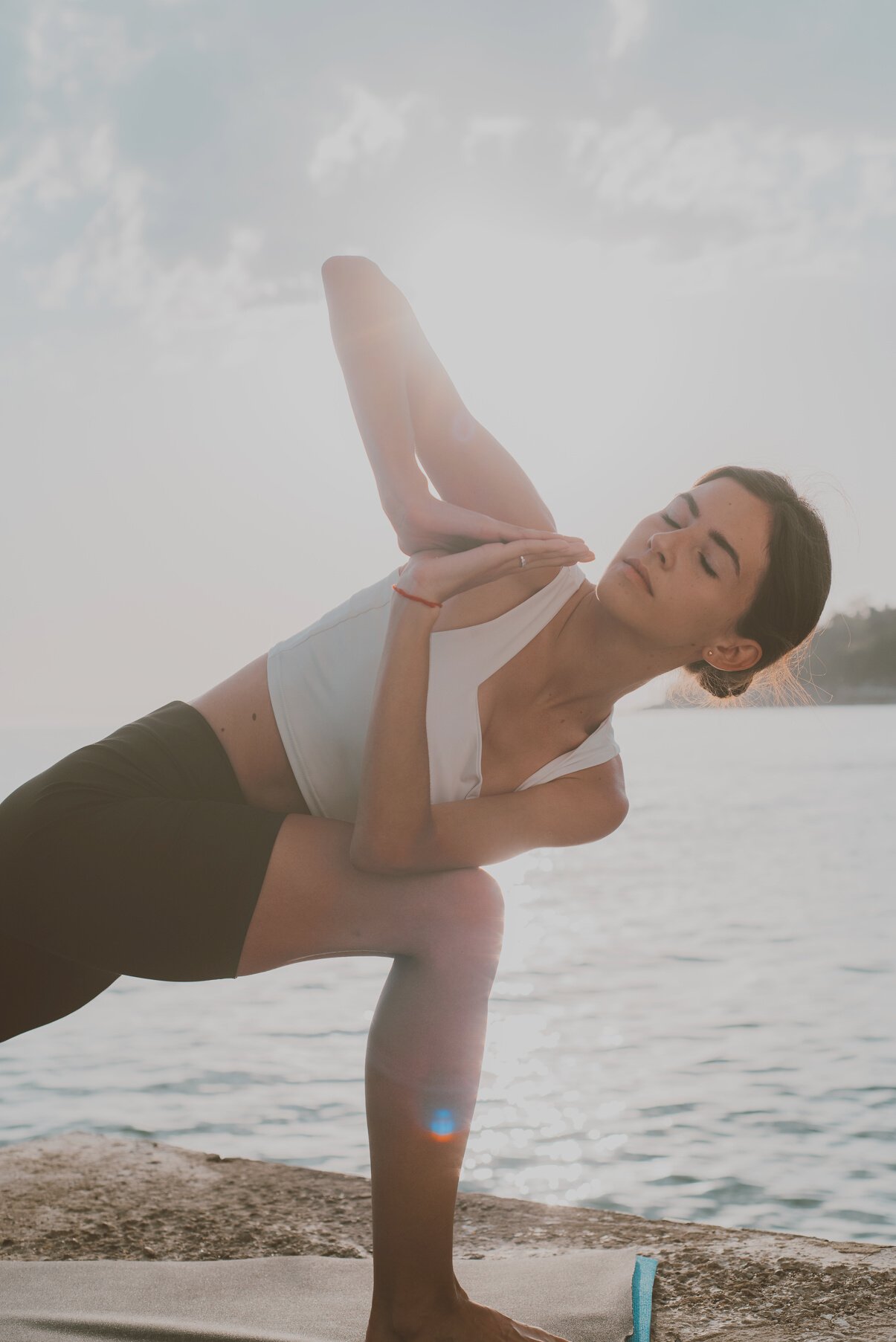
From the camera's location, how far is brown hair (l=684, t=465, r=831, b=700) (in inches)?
86.4

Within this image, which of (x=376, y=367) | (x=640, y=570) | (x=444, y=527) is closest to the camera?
(x=444, y=527)

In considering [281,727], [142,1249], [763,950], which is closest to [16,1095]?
[142,1249]

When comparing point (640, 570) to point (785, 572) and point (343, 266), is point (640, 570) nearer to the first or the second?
point (785, 572)

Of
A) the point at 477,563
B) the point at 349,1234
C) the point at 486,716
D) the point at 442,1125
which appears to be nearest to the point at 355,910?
the point at 442,1125

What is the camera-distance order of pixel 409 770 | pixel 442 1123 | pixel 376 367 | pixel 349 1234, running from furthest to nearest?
pixel 349 1234 < pixel 376 367 < pixel 409 770 < pixel 442 1123

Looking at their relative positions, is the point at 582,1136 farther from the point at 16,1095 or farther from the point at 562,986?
the point at 562,986

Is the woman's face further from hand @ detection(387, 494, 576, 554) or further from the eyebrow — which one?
hand @ detection(387, 494, 576, 554)

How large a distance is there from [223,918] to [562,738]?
69 centimetres

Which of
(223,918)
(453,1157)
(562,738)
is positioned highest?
(562,738)

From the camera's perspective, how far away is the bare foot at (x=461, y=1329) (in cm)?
159

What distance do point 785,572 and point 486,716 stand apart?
69 cm

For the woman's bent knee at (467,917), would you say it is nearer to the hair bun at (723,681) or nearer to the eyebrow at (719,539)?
the eyebrow at (719,539)

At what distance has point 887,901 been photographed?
10289 millimetres

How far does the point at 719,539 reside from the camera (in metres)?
2.12
